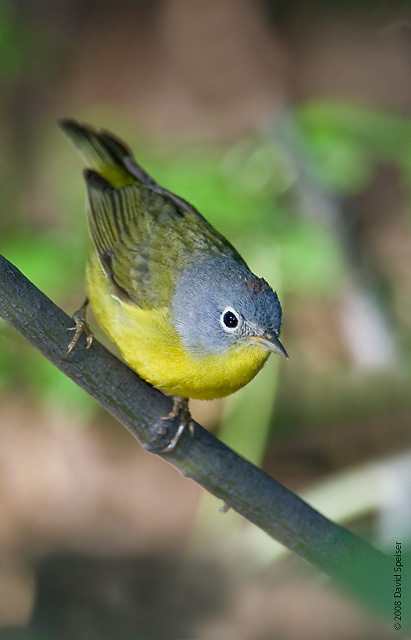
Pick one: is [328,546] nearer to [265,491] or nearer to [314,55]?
[265,491]

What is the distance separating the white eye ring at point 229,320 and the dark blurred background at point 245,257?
1.07 metres

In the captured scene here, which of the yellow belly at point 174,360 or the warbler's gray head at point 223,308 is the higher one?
the warbler's gray head at point 223,308

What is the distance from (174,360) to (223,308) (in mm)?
277

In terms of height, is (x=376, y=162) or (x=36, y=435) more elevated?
(x=376, y=162)

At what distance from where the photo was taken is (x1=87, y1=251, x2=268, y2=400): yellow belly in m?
2.80

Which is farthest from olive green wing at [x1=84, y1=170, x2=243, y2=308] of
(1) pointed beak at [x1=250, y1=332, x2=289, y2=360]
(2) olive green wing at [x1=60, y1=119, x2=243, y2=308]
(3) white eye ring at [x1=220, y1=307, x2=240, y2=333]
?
(1) pointed beak at [x1=250, y1=332, x2=289, y2=360]

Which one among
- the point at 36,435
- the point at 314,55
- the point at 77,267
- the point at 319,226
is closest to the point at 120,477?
the point at 36,435

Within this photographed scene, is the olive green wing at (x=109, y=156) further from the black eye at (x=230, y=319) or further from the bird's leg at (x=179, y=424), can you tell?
the bird's leg at (x=179, y=424)

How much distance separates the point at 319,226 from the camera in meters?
4.48

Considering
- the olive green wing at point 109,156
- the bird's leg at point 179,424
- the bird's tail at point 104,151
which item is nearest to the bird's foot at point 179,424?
the bird's leg at point 179,424

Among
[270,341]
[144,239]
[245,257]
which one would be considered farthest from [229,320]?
[245,257]

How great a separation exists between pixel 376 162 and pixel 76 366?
4.41 m

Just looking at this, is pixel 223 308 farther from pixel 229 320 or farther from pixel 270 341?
pixel 270 341

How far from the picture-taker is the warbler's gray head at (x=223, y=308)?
8.90 feet
